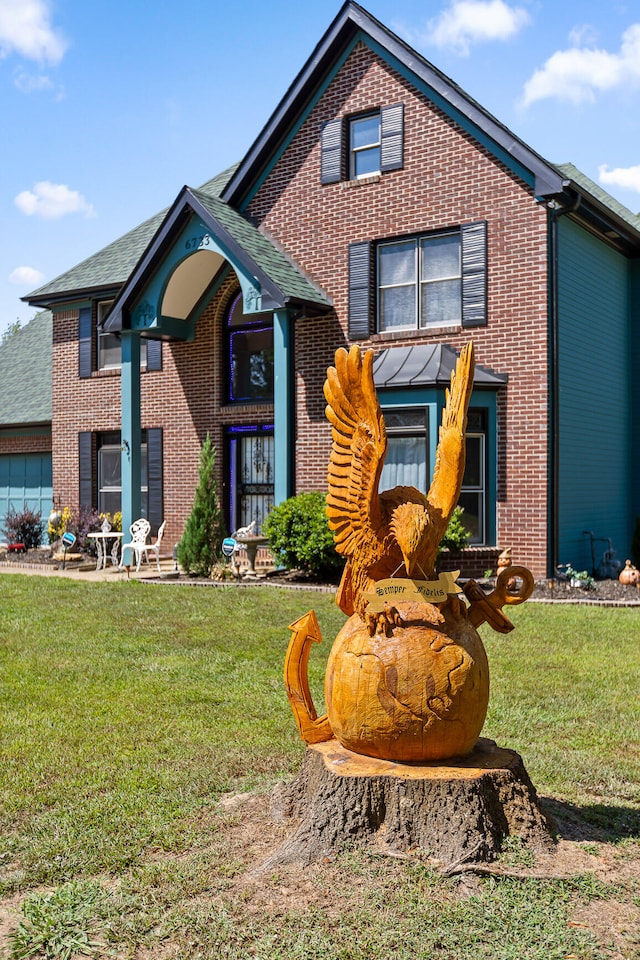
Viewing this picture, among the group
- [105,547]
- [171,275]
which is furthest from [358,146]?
[105,547]

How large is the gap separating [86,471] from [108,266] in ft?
15.1

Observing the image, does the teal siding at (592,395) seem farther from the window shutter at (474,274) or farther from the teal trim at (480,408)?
the window shutter at (474,274)

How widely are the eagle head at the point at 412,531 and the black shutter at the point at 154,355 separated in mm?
14886

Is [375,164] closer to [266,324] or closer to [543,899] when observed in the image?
[266,324]

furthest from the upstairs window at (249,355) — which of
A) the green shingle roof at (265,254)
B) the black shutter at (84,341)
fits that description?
the black shutter at (84,341)

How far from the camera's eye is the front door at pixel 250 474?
16.9 m

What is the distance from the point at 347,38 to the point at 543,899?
1491 centimetres

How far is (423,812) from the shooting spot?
3.82m

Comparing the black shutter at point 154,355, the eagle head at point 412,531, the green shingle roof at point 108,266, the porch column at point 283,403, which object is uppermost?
the green shingle roof at point 108,266

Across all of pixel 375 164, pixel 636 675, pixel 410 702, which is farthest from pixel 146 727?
pixel 375 164

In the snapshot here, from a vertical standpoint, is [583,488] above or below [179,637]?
above

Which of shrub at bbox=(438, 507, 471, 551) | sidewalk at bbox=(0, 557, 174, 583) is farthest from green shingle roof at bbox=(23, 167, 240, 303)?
shrub at bbox=(438, 507, 471, 551)

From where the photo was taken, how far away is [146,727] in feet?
20.5

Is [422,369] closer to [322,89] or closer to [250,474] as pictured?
[250,474]
